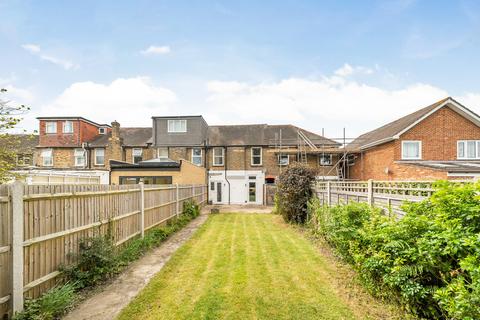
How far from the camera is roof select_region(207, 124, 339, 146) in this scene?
2428 cm

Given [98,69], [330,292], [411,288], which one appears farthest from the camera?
[98,69]

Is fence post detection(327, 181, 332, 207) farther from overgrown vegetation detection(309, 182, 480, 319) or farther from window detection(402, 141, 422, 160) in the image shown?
window detection(402, 141, 422, 160)

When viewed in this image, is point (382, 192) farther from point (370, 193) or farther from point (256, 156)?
point (256, 156)

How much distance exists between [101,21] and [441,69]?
17695 mm

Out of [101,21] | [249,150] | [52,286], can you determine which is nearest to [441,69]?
[249,150]

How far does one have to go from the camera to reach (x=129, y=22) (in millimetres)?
11734

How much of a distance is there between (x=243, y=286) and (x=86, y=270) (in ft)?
10.4

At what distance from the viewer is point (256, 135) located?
25.7m

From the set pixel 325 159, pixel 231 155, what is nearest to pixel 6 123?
pixel 231 155

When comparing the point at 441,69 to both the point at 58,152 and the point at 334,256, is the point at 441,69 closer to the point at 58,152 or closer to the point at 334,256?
the point at 334,256

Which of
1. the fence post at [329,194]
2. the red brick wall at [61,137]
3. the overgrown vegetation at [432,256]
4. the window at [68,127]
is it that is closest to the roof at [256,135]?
the red brick wall at [61,137]

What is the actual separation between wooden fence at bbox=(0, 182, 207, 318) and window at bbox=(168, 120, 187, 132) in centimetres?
1811

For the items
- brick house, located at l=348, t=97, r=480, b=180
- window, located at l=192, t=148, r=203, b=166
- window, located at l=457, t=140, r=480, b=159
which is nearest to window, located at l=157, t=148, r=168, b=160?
window, located at l=192, t=148, r=203, b=166

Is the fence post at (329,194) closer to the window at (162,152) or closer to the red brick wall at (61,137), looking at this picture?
the window at (162,152)
